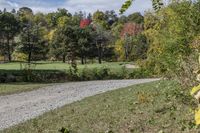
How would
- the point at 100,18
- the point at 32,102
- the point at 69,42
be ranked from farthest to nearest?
the point at 100,18
the point at 69,42
the point at 32,102

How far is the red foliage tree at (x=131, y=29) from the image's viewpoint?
95750mm

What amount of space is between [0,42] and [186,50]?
294ft

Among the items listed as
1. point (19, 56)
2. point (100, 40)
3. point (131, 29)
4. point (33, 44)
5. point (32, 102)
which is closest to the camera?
point (32, 102)

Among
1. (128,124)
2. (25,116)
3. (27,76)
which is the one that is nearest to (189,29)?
(128,124)

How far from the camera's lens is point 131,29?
9938 cm

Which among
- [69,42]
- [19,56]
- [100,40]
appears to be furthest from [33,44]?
[100,40]

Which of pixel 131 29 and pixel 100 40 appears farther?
pixel 131 29

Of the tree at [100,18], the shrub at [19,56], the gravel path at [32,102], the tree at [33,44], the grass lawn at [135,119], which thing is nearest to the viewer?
the grass lawn at [135,119]

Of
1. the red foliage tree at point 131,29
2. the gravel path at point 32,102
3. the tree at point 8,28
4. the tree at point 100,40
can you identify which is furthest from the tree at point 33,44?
the gravel path at point 32,102

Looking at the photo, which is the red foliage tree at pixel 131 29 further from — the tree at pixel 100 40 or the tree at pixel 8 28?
the tree at pixel 8 28

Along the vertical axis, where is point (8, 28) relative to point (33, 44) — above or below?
above

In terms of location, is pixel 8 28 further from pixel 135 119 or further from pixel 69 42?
pixel 135 119

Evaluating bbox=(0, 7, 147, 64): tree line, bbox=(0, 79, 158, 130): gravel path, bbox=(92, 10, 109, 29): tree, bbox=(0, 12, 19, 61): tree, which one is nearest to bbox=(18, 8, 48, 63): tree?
bbox=(0, 7, 147, 64): tree line

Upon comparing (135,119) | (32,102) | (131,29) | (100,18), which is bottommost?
(32,102)
